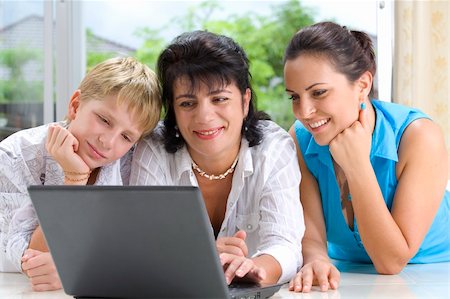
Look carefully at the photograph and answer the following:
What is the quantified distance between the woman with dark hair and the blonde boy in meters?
0.09

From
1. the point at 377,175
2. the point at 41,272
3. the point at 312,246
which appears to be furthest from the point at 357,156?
the point at 41,272

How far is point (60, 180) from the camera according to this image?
2088mm

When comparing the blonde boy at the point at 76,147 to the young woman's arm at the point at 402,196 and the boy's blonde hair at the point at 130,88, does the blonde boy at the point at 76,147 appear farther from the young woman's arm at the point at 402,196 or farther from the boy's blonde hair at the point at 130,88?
the young woman's arm at the point at 402,196

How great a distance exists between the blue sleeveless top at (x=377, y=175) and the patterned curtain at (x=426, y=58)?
1319 millimetres

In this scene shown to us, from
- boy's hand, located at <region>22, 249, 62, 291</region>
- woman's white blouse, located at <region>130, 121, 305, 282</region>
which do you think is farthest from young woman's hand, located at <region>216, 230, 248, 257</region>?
boy's hand, located at <region>22, 249, 62, 291</region>

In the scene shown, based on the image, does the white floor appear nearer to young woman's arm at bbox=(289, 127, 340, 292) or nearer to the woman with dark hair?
young woman's arm at bbox=(289, 127, 340, 292)

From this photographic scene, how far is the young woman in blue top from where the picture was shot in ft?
6.95

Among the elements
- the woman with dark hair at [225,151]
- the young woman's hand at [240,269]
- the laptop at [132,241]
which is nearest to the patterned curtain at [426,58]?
the woman with dark hair at [225,151]

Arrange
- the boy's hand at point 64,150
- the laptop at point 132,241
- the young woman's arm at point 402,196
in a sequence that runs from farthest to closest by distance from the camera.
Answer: the young woman's arm at point 402,196 < the boy's hand at point 64,150 < the laptop at point 132,241

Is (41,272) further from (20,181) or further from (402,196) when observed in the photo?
(402,196)

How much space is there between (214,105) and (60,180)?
444mm

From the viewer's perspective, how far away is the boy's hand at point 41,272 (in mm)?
1831

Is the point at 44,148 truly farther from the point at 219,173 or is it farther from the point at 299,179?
the point at 299,179

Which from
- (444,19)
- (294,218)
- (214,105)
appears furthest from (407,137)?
(444,19)
